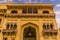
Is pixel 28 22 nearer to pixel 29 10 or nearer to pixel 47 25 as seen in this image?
pixel 29 10

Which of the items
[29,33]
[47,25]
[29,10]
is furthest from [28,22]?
[47,25]

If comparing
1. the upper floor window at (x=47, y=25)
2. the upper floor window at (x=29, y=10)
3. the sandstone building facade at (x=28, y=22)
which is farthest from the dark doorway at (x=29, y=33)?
the upper floor window at (x=29, y=10)

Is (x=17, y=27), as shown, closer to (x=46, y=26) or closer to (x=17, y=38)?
(x=17, y=38)

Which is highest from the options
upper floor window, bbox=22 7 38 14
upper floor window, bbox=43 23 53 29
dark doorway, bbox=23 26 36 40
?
upper floor window, bbox=22 7 38 14

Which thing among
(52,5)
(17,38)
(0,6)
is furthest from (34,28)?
(0,6)

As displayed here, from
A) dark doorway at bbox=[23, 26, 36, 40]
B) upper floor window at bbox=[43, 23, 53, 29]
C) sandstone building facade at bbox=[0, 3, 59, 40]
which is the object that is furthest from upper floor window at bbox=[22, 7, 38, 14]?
upper floor window at bbox=[43, 23, 53, 29]

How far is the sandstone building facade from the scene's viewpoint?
29.9 metres

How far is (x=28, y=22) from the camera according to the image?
103ft

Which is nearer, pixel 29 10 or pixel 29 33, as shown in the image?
pixel 29 33

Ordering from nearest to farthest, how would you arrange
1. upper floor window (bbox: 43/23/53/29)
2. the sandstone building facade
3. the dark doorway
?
the sandstone building facade < upper floor window (bbox: 43/23/53/29) < the dark doorway

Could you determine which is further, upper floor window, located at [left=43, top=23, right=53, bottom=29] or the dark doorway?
the dark doorway

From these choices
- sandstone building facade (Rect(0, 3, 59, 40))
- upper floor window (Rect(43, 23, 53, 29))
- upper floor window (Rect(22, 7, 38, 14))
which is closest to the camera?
sandstone building facade (Rect(0, 3, 59, 40))

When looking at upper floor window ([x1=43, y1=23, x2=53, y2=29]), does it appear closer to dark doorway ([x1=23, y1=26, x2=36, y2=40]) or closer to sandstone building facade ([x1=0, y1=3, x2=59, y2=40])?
sandstone building facade ([x1=0, y1=3, x2=59, y2=40])

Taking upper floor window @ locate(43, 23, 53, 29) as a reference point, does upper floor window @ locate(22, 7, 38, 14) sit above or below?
above
